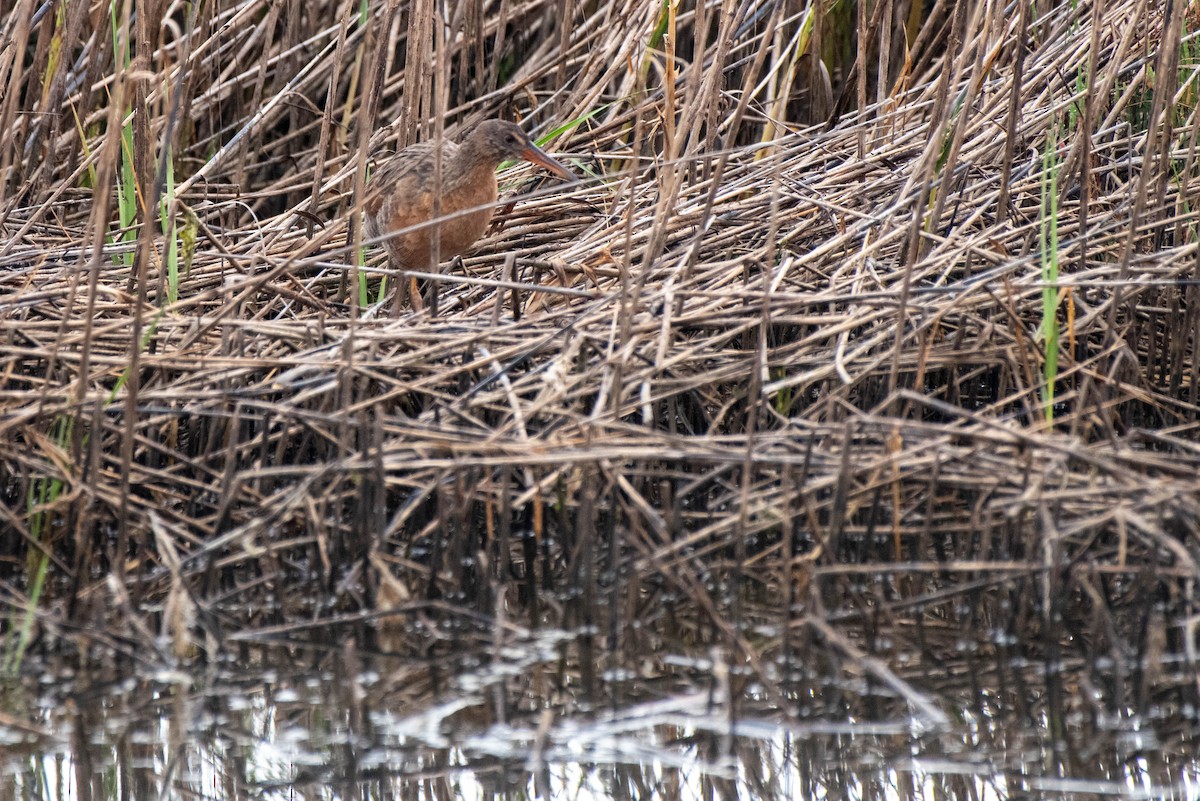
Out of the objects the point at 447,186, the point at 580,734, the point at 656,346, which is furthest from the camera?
the point at 447,186

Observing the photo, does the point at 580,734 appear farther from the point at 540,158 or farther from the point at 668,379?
the point at 540,158

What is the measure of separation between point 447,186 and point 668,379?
143 cm

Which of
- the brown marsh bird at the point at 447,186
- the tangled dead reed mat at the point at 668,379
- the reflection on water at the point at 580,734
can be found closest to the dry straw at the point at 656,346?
the tangled dead reed mat at the point at 668,379

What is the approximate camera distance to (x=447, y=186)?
4938 millimetres

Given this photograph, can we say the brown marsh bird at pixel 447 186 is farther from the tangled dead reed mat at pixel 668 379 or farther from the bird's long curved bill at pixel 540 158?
the tangled dead reed mat at pixel 668 379

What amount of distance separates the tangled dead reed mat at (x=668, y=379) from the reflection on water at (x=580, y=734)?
121mm

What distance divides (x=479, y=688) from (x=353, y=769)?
0.34 m

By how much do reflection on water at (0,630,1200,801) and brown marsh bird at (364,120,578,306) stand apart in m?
2.01

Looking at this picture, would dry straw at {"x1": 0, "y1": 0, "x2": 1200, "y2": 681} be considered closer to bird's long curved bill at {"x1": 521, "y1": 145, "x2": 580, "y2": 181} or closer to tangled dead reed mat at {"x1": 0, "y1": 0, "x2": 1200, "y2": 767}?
tangled dead reed mat at {"x1": 0, "y1": 0, "x2": 1200, "y2": 767}

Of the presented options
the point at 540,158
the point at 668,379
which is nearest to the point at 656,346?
the point at 668,379

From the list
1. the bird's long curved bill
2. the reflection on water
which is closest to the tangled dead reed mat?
the reflection on water

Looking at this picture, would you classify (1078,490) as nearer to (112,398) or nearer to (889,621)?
(889,621)

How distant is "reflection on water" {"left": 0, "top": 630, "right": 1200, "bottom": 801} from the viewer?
266 cm

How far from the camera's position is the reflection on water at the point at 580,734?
105 inches
